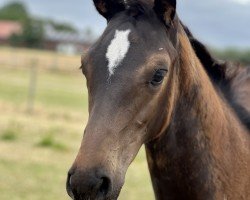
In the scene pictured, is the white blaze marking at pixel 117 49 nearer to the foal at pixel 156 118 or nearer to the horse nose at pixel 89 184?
the foal at pixel 156 118

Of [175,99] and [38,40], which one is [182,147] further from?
[38,40]

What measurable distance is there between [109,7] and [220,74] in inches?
43.5

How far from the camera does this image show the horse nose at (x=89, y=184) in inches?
113

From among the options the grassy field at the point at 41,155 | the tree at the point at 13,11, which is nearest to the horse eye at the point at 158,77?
the grassy field at the point at 41,155

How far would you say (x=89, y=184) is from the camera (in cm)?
287

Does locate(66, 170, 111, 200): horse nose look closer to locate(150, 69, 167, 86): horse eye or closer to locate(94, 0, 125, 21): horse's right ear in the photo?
locate(150, 69, 167, 86): horse eye

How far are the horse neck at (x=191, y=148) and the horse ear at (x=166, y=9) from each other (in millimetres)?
239

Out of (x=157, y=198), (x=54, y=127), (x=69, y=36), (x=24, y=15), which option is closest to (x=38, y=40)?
(x=69, y=36)

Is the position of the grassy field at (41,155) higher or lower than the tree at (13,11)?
lower

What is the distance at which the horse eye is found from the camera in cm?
327

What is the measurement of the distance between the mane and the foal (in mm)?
106

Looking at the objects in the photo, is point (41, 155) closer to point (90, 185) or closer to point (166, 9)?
point (166, 9)

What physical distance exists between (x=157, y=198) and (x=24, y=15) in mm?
102707

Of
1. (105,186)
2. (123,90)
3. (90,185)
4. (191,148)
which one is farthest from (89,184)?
(191,148)
